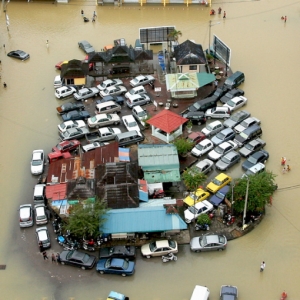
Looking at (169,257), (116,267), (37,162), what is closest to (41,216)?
(37,162)

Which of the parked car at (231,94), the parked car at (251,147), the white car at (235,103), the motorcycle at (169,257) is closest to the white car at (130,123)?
the white car at (235,103)

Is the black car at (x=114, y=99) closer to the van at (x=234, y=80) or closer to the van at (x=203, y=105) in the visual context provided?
the van at (x=203, y=105)

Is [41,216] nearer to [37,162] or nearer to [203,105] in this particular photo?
[37,162]

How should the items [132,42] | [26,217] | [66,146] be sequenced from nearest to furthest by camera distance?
[26,217], [66,146], [132,42]

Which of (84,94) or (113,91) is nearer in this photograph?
(84,94)

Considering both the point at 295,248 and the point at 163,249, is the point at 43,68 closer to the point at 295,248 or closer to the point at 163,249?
the point at 163,249

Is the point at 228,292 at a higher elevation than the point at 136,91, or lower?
lower
